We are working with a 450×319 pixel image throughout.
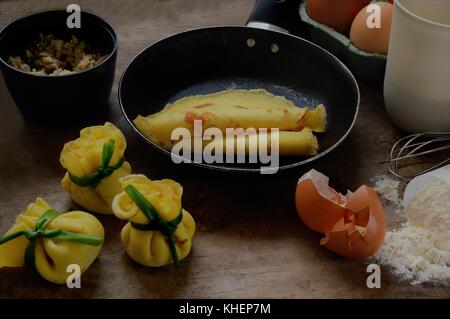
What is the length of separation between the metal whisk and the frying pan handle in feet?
0.95

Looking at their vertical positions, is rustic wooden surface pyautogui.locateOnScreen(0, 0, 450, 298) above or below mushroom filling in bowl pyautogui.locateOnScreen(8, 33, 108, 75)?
below

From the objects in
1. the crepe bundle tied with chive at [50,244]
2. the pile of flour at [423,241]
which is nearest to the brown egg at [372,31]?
the pile of flour at [423,241]

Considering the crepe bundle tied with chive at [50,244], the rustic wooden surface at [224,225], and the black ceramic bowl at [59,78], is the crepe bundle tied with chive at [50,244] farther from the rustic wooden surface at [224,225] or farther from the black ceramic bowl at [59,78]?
the black ceramic bowl at [59,78]

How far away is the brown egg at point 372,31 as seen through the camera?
40.4 inches

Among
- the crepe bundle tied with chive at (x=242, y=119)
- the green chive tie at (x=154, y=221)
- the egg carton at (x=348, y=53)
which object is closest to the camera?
the green chive tie at (x=154, y=221)

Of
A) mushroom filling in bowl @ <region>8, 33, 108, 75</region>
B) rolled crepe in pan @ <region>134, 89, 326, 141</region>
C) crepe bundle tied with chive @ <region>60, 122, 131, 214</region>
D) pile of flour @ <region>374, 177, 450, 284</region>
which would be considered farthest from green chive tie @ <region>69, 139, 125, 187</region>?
pile of flour @ <region>374, 177, 450, 284</region>

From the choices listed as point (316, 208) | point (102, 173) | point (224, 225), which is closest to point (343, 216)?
point (316, 208)

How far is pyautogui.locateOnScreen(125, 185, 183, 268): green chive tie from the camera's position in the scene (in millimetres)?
773

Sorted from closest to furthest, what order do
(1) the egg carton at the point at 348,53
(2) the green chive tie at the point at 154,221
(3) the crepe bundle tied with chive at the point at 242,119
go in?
(2) the green chive tie at the point at 154,221, (3) the crepe bundle tied with chive at the point at 242,119, (1) the egg carton at the point at 348,53

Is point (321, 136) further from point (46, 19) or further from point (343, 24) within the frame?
point (46, 19)

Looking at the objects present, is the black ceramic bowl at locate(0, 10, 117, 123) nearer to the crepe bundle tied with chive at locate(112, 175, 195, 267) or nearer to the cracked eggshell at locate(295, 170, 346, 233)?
the crepe bundle tied with chive at locate(112, 175, 195, 267)

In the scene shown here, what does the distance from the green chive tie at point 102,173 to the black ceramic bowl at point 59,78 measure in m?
0.14

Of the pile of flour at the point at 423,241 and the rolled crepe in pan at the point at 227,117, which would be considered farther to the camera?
the rolled crepe in pan at the point at 227,117

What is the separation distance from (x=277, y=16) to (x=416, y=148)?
34 centimetres
